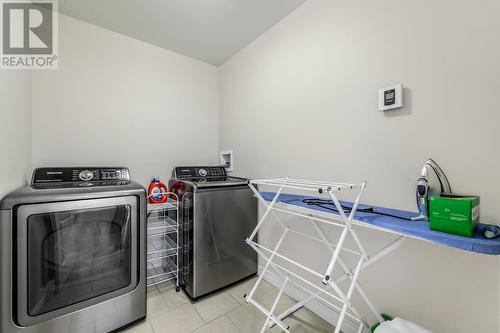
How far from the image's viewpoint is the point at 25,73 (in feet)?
5.07

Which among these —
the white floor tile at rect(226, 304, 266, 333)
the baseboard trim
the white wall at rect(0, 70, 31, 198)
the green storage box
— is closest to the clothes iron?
the green storage box

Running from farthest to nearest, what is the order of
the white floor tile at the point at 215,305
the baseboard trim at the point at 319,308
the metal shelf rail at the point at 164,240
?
the metal shelf rail at the point at 164,240
the white floor tile at the point at 215,305
the baseboard trim at the point at 319,308

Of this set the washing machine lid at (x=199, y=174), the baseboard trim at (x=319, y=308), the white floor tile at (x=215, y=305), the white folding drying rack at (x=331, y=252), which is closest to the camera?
the white folding drying rack at (x=331, y=252)

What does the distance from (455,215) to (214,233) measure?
157cm

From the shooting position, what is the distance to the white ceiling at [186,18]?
5.56 feet

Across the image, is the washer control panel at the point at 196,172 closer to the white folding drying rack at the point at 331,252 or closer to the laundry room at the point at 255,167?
the laundry room at the point at 255,167

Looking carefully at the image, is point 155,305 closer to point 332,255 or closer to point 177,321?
point 177,321

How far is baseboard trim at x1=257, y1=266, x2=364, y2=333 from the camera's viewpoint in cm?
139

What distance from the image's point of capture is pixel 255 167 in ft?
7.27

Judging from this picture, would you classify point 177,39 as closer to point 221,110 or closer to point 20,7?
point 221,110

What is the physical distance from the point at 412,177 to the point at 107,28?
281 centimetres

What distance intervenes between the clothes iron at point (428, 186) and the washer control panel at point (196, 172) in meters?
1.93

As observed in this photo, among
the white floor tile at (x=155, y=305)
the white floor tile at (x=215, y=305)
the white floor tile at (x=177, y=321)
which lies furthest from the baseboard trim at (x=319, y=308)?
the white floor tile at (x=155, y=305)

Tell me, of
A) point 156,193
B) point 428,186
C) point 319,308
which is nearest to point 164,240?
point 156,193
